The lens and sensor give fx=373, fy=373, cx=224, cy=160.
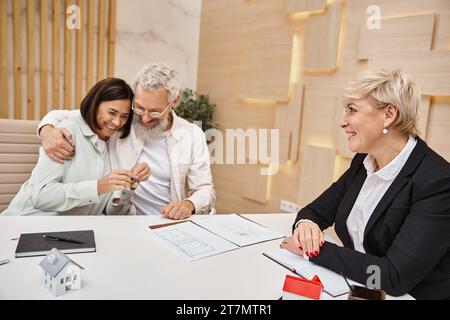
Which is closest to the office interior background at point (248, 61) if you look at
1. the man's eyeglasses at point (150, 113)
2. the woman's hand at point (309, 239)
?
the man's eyeglasses at point (150, 113)

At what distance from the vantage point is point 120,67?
162 inches

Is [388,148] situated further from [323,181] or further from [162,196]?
[323,181]

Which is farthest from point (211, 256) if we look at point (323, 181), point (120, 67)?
point (120, 67)

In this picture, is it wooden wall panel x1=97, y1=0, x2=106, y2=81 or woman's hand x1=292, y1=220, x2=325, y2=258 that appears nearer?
woman's hand x1=292, y1=220, x2=325, y2=258

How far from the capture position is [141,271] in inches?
49.1

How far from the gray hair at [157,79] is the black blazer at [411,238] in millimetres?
1263

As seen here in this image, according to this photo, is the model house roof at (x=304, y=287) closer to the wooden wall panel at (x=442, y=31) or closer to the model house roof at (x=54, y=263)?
the model house roof at (x=54, y=263)

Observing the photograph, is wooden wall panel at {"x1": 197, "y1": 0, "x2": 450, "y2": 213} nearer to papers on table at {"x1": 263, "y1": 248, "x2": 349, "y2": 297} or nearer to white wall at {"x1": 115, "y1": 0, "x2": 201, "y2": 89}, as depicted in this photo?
white wall at {"x1": 115, "y1": 0, "x2": 201, "y2": 89}

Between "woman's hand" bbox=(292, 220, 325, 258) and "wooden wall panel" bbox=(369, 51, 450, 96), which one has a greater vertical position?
"wooden wall panel" bbox=(369, 51, 450, 96)

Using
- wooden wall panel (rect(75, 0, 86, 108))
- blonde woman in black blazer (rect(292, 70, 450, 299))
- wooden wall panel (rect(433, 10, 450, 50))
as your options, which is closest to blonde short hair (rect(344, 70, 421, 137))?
blonde woman in black blazer (rect(292, 70, 450, 299))

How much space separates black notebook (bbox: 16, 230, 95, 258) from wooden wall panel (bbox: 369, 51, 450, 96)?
2.22 metres

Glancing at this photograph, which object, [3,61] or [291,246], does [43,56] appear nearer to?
[3,61]

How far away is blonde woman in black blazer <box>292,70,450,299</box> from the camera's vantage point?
1246 mm

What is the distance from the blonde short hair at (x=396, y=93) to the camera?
1.47 metres
